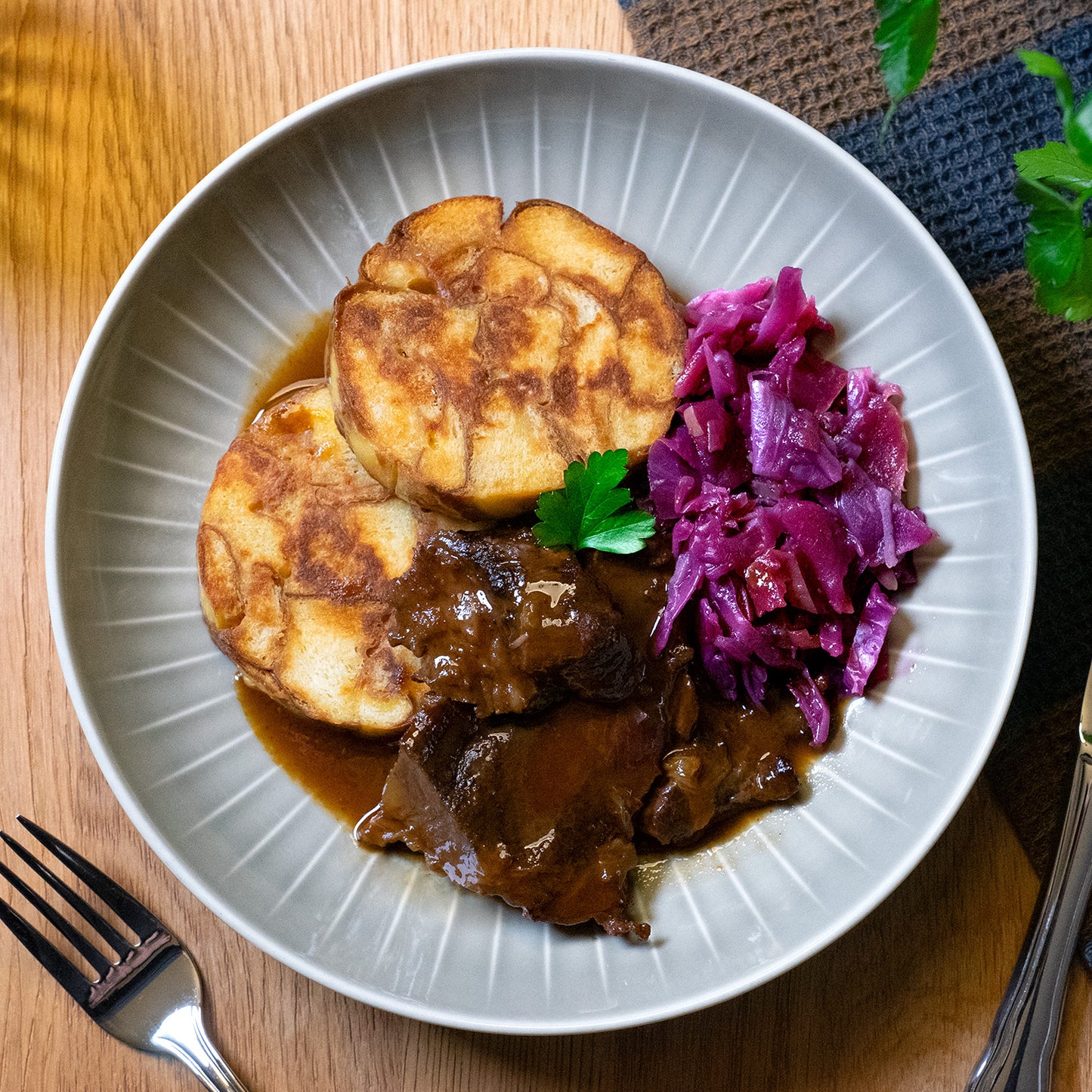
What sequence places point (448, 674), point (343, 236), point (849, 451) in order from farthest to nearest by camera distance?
1. point (343, 236)
2. point (849, 451)
3. point (448, 674)

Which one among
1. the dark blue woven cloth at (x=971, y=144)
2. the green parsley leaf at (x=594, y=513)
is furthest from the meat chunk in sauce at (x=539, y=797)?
the dark blue woven cloth at (x=971, y=144)

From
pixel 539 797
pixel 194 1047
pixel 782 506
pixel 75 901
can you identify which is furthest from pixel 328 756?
pixel 782 506

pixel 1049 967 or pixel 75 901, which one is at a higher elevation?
pixel 75 901

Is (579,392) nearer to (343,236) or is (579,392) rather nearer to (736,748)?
(343,236)

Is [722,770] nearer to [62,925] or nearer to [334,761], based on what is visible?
[334,761]

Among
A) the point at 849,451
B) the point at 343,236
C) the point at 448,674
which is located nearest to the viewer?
the point at 448,674

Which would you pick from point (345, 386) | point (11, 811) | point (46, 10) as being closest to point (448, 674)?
point (345, 386)

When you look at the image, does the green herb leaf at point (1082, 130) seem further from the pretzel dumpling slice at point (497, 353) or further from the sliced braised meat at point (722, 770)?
the sliced braised meat at point (722, 770)
